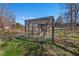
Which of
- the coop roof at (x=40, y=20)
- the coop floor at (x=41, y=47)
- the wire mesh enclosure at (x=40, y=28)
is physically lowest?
the coop floor at (x=41, y=47)

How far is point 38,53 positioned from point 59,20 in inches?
12.9

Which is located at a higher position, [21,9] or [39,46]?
[21,9]

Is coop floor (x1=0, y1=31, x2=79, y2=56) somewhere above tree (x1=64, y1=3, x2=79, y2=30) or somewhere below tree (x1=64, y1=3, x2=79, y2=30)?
below

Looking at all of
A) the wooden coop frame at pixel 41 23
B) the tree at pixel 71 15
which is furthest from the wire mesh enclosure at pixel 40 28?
the tree at pixel 71 15

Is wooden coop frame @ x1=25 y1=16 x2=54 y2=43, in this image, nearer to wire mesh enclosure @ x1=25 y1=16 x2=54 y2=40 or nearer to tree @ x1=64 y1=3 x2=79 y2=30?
wire mesh enclosure @ x1=25 y1=16 x2=54 y2=40

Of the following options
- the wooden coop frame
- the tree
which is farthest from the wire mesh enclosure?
the tree

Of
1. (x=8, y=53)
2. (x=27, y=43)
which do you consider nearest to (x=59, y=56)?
(x=27, y=43)

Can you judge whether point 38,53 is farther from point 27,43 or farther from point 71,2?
point 71,2

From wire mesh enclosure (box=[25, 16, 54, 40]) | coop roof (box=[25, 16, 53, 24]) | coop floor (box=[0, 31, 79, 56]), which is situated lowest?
coop floor (box=[0, 31, 79, 56])

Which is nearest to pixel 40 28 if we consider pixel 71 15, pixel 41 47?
pixel 41 47

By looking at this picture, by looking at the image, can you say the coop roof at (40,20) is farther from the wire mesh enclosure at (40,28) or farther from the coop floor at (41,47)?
the coop floor at (41,47)

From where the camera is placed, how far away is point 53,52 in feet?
5.87

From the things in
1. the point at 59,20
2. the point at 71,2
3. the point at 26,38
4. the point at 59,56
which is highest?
the point at 71,2

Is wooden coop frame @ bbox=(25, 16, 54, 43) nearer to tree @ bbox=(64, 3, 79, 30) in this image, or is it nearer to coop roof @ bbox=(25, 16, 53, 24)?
coop roof @ bbox=(25, 16, 53, 24)
